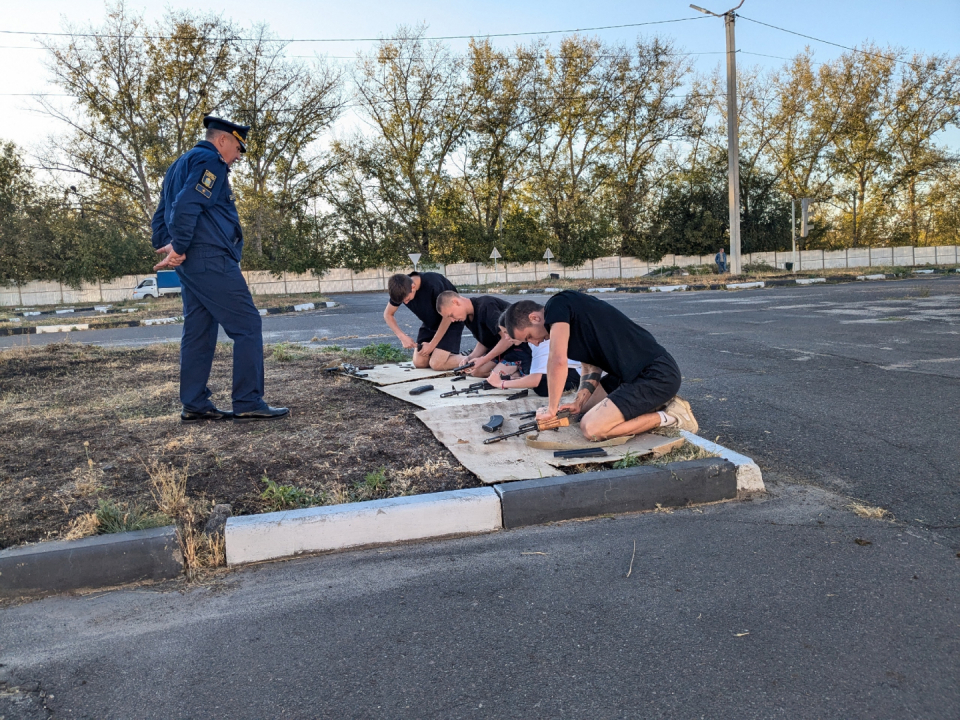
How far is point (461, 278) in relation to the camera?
1609 inches

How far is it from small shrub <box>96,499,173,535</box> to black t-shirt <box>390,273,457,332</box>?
4.43 metres

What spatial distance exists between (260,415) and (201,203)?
1536 mm

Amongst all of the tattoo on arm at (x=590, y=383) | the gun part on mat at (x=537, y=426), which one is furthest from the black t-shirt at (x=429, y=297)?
the gun part on mat at (x=537, y=426)

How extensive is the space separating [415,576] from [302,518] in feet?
2.05

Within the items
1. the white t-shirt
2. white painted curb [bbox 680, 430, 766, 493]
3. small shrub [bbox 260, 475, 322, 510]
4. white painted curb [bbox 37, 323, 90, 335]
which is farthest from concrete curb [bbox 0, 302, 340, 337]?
white painted curb [bbox 680, 430, 766, 493]

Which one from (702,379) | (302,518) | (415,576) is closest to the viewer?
(415,576)

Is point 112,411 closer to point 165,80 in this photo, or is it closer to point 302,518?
point 302,518

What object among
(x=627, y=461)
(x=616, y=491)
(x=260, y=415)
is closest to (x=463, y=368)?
(x=260, y=415)

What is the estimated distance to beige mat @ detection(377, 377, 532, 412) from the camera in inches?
215

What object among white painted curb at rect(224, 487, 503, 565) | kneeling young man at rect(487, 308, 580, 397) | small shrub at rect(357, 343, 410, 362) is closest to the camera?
white painted curb at rect(224, 487, 503, 565)

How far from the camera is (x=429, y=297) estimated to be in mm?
7379

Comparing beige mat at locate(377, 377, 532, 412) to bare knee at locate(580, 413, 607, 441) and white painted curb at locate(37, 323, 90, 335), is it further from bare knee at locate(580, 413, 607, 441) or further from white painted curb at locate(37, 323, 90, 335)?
white painted curb at locate(37, 323, 90, 335)

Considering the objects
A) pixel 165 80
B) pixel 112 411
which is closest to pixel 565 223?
pixel 165 80

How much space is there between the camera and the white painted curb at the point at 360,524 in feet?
9.83
